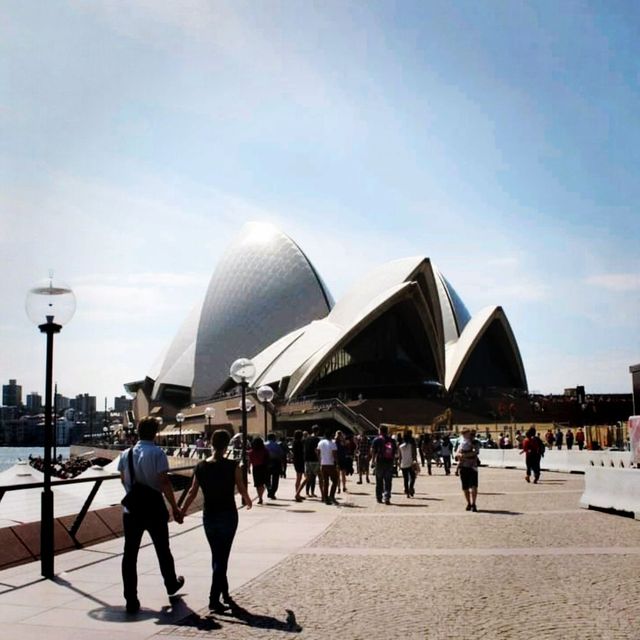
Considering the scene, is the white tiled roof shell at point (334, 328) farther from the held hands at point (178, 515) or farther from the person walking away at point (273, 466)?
the held hands at point (178, 515)

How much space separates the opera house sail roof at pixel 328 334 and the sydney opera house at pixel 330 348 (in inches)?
3.9

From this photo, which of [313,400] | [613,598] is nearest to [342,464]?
[613,598]

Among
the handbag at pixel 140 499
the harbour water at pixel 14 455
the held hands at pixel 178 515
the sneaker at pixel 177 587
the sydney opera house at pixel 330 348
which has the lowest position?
the harbour water at pixel 14 455

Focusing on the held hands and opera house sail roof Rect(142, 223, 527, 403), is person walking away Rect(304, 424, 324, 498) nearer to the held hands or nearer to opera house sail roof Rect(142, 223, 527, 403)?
the held hands

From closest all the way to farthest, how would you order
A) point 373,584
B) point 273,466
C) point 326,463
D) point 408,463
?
point 373,584, point 326,463, point 408,463, point 273,466

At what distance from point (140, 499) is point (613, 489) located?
28.1 ft

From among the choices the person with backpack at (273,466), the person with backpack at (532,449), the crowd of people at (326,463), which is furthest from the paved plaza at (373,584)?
the person with backpack at (532,449)

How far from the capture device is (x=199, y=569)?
24.8 ft

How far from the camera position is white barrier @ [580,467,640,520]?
11.4m

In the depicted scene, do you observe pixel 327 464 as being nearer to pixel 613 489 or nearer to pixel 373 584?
pixel 613 489

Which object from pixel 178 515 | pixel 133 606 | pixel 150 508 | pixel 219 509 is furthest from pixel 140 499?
pixel 133 606

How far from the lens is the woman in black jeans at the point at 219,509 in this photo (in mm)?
5848

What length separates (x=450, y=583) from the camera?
21.6 ft

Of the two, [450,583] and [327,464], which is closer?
[450,583]
